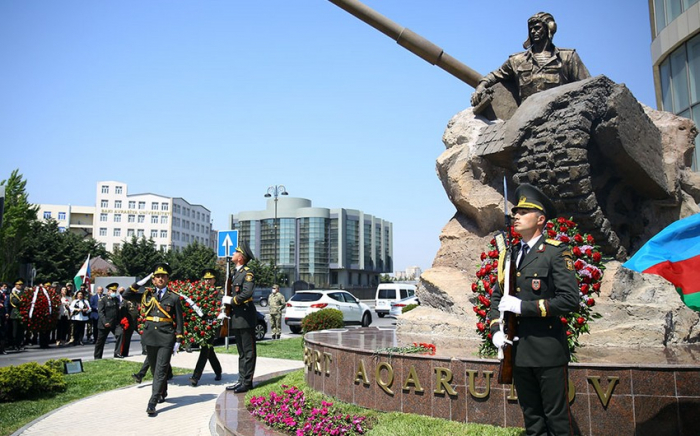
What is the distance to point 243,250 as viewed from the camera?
8.15 m

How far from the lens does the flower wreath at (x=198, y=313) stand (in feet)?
29.9

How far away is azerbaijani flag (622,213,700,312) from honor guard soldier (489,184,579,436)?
3.96ft

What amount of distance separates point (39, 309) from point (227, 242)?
727 centimetres

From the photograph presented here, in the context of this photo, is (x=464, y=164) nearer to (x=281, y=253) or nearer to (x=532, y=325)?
(x=532, y=325)

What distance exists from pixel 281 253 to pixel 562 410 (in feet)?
263

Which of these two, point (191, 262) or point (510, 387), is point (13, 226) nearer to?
point (191, 262)

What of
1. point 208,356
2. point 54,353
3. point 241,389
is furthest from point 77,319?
point 241,389

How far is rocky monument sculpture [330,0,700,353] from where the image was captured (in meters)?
7.05

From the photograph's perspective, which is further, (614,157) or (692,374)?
(614,157)

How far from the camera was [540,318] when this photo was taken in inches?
145

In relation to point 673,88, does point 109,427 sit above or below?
below

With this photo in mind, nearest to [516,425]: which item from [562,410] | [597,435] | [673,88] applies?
[597,435]

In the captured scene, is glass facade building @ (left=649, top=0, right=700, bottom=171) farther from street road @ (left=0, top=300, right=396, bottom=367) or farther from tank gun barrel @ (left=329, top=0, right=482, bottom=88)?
street road @ (left=0, top=300, right=396, bottom=367)

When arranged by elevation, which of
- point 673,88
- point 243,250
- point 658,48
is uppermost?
point 658,48
